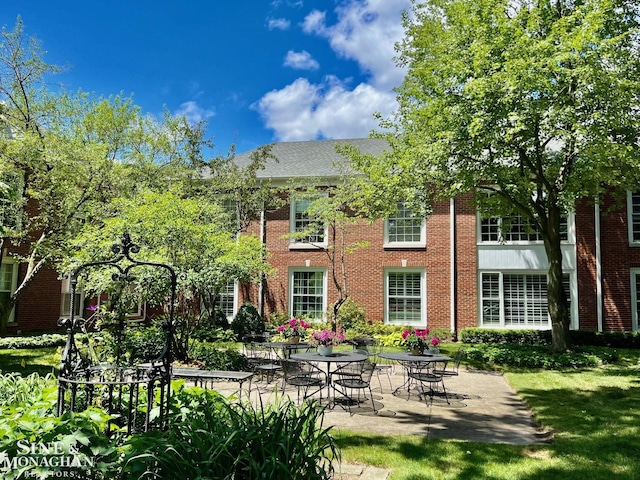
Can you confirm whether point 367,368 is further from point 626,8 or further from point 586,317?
point 586,317

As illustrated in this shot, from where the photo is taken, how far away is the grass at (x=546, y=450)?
4.95 meters

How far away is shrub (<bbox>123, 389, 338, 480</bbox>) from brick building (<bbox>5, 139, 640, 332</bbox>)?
1532 centimetres

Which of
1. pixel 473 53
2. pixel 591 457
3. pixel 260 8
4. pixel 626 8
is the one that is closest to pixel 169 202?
pixel 260 8

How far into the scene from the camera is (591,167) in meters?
11.4

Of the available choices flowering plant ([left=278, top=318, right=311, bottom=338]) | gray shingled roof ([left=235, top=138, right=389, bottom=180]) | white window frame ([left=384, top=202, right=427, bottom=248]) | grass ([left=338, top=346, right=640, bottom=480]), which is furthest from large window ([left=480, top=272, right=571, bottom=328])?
grass ([left=338, top=346, right=640, bottom=480])

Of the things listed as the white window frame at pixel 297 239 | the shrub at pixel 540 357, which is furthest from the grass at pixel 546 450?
the white window frame at pixel 297 239

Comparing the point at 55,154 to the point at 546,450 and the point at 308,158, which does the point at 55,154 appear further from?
the point at 546,450

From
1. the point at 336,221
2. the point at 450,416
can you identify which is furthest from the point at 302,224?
the point at 450,416

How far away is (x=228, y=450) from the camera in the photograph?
3404 mm

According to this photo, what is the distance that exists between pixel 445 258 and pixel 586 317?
575 centimetres

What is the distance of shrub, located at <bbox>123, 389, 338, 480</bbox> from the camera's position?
3.12 meters

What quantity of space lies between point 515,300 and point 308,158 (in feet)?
36.9

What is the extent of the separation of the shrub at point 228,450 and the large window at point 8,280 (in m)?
17.1

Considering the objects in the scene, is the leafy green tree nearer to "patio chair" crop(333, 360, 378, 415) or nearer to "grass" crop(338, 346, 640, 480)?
"patio chair" crop(333, 360, 378, 415)
